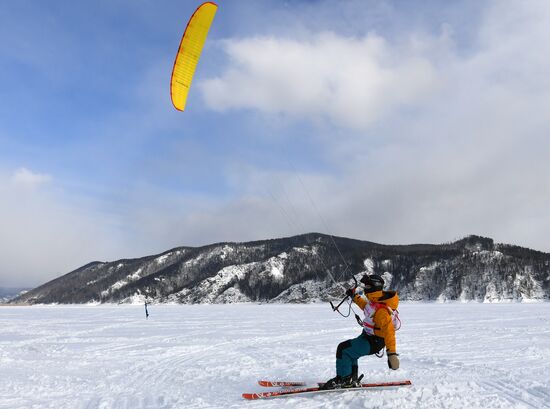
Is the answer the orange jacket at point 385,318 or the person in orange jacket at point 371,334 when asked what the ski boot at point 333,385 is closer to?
the person in orange jacket at point 371,334

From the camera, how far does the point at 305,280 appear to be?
172m

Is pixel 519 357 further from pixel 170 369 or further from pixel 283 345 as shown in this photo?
pixel 170 369

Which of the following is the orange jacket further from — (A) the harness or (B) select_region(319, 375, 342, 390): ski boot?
(B) select_region(319, 375, 342, 390): ski boot

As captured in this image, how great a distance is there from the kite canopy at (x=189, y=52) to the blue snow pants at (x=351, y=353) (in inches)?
379

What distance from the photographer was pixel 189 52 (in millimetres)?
13945

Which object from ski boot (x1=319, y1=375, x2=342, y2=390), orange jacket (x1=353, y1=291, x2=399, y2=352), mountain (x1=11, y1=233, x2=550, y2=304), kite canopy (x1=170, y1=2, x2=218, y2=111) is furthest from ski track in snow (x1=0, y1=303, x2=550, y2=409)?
mountain (x1=11, y1=233, x2=550, y2=304)

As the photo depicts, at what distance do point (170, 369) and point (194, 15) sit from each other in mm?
10500

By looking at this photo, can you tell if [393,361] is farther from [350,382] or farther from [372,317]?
[350,382]

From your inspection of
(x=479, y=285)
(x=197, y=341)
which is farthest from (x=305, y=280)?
(x=197, y=341)

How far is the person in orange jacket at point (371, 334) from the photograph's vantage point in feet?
21.4

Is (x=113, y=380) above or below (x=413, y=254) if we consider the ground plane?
below

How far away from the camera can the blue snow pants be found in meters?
6.97

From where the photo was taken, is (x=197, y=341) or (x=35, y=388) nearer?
(x=35, y=388)

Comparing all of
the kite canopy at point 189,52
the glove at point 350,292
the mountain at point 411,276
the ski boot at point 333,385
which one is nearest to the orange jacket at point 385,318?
the glove at point 350,292
